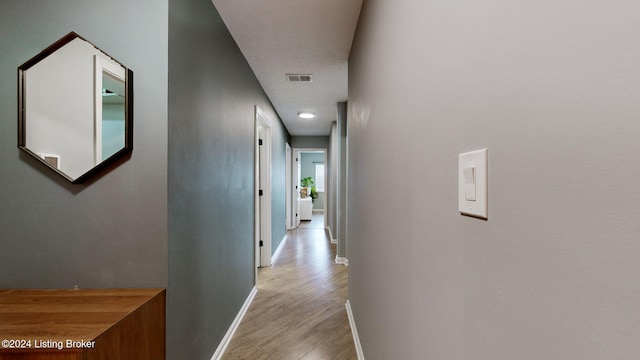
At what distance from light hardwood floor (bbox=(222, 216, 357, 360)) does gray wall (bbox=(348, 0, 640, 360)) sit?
145 centimetres

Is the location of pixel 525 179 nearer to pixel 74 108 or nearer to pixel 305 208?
pixel 74 108

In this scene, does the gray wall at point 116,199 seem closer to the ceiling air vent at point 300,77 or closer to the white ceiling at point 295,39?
the white ceiling at point 295,39

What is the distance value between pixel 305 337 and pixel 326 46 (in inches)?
96.2

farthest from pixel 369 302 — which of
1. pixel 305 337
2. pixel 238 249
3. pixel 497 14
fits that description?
pixel 497 14

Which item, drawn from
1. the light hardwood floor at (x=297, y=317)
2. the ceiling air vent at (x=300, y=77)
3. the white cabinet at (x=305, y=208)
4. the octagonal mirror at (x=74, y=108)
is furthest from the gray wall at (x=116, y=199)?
the white cabinet at (x=305, y=208)

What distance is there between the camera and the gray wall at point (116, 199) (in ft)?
4.57

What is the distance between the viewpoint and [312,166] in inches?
475

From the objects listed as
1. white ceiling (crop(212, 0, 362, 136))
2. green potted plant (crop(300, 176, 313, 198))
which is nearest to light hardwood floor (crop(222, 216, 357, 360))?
white ceiling (crop(212, 0, 362, 136))

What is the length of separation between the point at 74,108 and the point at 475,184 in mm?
1690

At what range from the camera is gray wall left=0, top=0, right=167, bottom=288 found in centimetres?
139

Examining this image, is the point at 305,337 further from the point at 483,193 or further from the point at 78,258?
the point at 483,193

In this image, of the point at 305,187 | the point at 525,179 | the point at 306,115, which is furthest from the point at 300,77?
the point at 305,187

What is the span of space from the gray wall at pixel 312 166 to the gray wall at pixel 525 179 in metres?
10.9

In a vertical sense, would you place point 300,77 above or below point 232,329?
above
